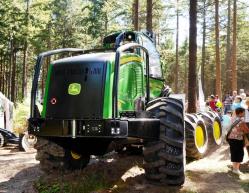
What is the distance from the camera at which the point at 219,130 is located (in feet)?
45.2

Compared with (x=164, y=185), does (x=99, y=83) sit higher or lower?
higher

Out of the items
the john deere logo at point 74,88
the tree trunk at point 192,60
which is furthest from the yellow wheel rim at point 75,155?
the tree trunk at point 192,60

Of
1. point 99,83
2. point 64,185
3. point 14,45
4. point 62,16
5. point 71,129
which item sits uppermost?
point 62,16

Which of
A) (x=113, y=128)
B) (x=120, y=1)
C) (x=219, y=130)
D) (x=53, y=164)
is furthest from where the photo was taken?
(x=120, y=1)

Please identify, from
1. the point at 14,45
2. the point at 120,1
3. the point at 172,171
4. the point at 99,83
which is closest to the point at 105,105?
the point at 99,83

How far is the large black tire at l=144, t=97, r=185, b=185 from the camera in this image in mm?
7812

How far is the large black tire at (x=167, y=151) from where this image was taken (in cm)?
781

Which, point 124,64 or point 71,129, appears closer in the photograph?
point 71,129

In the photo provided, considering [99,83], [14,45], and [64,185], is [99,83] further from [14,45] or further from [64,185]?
[14,45]

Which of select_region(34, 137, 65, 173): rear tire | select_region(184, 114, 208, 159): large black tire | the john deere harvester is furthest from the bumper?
select_region(184, 114, 208, 159): large black tire

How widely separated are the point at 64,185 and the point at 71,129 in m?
1.39

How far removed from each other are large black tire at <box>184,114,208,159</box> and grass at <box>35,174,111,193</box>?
284cm

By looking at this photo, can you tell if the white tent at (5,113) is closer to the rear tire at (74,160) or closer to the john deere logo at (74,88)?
the rear tire at (74,160)

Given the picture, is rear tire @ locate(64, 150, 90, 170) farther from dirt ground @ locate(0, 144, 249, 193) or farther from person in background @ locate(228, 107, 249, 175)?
person in background @ locate(228, 107, 249, 175)
